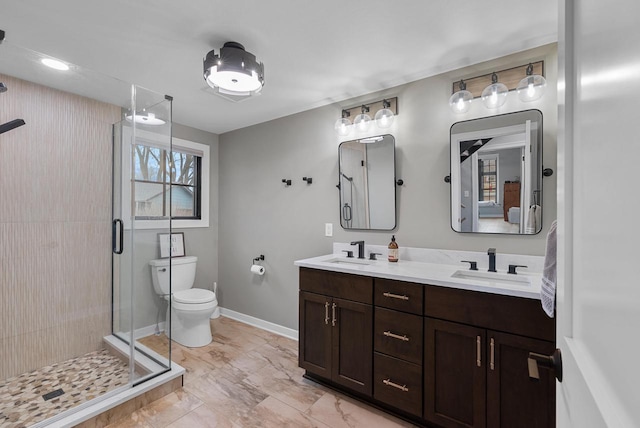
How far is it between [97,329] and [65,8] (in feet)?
6.79

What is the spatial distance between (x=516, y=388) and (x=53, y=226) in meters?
2.90

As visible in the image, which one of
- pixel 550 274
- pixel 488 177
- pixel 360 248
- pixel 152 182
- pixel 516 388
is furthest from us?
pixel 360 248

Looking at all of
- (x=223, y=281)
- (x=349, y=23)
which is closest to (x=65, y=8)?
(x=349, y=23)

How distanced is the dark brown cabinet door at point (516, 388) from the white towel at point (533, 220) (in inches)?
28.6

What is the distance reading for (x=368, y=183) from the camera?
2.51m

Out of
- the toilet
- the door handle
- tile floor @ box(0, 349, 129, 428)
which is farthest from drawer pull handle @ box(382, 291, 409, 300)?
tile floor @ box(0, 349, 129, 428)

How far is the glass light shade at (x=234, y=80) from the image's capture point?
1797 mm

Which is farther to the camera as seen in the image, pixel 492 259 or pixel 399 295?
pixel 492 259

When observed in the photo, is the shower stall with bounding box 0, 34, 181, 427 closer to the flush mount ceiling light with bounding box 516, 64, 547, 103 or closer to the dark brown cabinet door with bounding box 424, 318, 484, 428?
the dark brown cabinet door with bounding box 424, 318, 484, 428

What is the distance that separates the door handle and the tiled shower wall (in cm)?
261

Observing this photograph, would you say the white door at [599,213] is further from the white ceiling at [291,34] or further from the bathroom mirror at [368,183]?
the bathroom mirror at [368,183]

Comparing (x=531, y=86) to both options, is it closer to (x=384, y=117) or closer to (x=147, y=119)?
(x=384, y=117)

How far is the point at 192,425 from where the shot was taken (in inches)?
69.9

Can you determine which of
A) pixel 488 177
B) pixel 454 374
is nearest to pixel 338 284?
pixel 454 374
